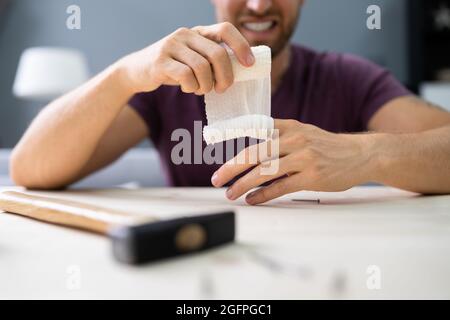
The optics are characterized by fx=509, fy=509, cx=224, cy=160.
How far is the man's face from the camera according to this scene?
0.66 metres

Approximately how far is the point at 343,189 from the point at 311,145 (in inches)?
2.7

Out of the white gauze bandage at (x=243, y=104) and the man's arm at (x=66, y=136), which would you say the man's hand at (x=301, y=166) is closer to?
the white gauze bandage at (x=243, y=104)

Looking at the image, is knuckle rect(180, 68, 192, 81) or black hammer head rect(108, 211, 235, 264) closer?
black hammer head rect(108, 211, 235, 264)

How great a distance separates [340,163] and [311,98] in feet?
0.66

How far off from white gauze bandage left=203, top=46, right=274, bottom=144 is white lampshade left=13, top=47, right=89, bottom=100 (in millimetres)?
1341

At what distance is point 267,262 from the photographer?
1.00 ft

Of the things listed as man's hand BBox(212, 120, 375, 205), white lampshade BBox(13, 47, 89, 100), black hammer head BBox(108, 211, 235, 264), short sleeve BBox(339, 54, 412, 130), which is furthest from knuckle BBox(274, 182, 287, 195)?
white lampshade BBox(13, 47, 89, 100)

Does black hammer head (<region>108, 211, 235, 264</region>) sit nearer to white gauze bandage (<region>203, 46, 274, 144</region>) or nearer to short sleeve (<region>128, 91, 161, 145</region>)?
white gauze bandage (<region>203, 46, 274, 144</region>)

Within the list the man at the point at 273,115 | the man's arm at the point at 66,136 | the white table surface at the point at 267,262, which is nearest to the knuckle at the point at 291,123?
the man at the point at 273,115

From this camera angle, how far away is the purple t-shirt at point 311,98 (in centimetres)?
73

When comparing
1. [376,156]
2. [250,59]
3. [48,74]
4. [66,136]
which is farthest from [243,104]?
[48,74]

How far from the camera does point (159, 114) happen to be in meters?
0.84

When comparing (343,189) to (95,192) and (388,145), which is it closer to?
(388,145)

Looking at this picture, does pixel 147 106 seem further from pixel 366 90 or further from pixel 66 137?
pixel 366 90
